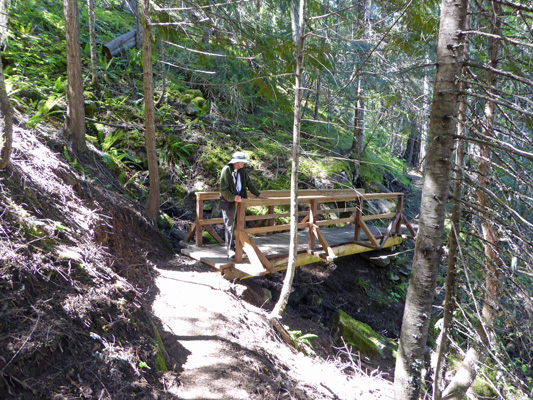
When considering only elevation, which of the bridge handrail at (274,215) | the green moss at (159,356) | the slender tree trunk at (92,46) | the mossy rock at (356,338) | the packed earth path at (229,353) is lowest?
the mossy rock at (356,338)

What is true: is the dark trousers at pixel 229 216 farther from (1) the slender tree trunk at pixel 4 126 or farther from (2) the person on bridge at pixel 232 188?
(1) the slender tree trunk at pixel 4 126

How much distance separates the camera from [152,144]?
24.7ft

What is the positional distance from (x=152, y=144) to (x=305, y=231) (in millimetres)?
5182

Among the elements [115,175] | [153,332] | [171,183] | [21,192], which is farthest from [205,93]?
[153,332]

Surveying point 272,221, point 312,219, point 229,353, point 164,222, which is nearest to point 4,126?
point 229,353

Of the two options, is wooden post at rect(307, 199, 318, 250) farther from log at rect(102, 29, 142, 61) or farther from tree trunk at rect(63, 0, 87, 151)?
log at rect(102, 29, 142, 61)

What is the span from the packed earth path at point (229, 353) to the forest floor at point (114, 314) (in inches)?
0.7

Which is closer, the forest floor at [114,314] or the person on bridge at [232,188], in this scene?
the forest floor at [114,314]

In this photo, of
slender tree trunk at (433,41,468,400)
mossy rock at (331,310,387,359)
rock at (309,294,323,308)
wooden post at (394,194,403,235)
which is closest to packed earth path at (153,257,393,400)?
mossy rock at (331,310,387,359)

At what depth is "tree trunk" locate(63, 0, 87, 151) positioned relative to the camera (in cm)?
702

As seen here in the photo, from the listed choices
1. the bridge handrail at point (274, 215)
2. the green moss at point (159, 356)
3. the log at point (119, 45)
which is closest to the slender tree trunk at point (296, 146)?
the bridge handrail at point (274, 215)

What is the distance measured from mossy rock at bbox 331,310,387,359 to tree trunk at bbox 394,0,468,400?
4020 millimetres

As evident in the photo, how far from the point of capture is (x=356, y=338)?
7711 millimetres

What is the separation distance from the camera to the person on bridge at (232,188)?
650 centimetres
